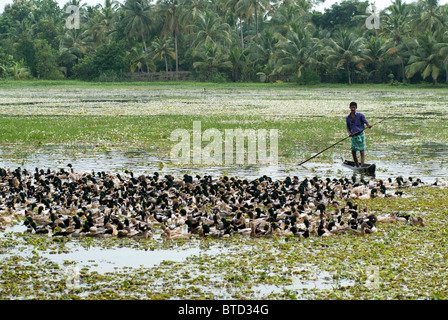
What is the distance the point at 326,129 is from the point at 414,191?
12.3m

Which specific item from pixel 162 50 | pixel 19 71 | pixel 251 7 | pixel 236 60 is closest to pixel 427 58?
pixel 236 60

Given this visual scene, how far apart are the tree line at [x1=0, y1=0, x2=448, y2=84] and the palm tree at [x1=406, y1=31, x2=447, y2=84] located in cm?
11

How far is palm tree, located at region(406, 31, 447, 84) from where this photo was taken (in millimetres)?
63938

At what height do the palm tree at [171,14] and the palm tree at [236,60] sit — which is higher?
the palm tree at [171,14]

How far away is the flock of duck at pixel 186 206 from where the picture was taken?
30.3 ft

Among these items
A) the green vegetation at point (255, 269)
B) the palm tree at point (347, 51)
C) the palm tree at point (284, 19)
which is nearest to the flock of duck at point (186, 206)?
the green vegetation at point (255, 269)

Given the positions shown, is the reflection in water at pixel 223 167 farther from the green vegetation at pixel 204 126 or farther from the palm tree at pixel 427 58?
the palm tree at pixel 427 58

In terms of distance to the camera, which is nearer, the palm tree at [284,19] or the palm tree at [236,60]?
the palm tree at [236,60]

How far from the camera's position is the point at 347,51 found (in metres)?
67.8

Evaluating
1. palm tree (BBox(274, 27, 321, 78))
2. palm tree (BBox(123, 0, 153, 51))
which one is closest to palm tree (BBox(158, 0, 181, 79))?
palm tree (BBox(123, 0, 153, 51))

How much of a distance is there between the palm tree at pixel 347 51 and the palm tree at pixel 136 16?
25.9 metres

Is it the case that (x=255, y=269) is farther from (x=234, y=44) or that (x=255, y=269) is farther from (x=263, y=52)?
(x=234, y=44)

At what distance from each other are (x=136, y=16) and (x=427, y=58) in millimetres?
38095

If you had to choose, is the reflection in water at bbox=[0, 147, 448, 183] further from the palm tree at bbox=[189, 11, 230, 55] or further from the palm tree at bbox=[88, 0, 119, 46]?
the palm tree at bbox=[88, 0, 119, 46]
